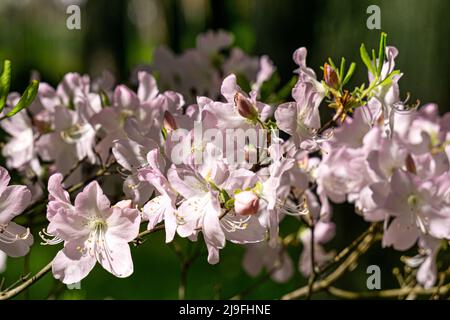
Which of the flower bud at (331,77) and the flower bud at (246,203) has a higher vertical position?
the flower bud at (331,77)

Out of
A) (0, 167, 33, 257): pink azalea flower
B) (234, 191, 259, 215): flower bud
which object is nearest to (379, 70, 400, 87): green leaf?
(234, 191, 259, 215): flower bud

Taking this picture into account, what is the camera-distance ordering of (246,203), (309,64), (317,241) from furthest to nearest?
(309,64) < (317,241) < (246,203)

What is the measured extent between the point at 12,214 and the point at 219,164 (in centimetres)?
24

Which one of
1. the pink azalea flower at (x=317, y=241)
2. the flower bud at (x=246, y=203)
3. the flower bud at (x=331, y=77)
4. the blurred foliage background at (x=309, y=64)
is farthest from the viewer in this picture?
the blurred foliage background at (x=309, y=64)

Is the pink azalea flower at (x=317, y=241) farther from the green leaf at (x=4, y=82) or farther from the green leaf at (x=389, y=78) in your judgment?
the green leaf at (x=4, y=82)

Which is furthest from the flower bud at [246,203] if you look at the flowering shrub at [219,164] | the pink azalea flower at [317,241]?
the pink azalea flower at [317,241]

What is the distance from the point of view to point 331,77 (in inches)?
34.6

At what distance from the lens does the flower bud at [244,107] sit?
82cm

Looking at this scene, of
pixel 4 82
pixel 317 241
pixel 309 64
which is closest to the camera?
pixel 4 82

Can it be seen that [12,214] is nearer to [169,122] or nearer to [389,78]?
[169,122]

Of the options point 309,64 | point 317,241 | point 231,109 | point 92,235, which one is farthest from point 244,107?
point 309,64

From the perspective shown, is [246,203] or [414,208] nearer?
[246,203]

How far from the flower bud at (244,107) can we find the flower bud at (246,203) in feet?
0.32

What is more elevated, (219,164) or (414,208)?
(219,164)
